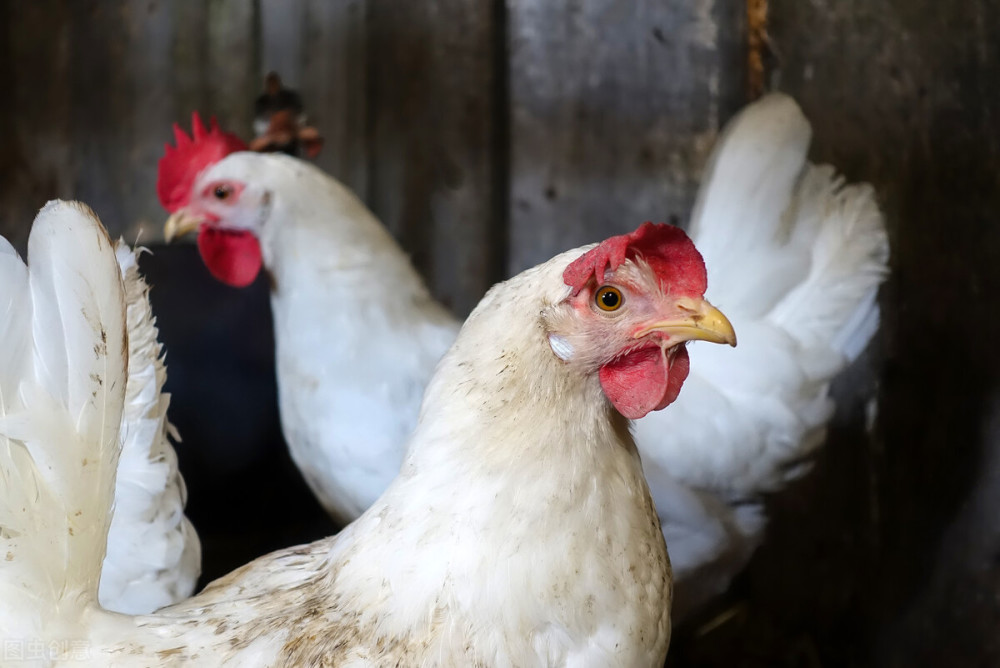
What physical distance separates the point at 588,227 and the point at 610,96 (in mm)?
387

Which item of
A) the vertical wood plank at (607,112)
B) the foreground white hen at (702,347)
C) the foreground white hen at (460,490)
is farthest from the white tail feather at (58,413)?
the vertical wood plank at (607,112)

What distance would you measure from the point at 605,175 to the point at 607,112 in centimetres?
18

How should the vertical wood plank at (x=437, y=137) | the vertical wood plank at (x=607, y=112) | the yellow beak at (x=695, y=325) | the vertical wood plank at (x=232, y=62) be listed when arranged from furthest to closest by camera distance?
the vertical wood plank at (x=232, y=62) → the vertical wood plank at (x=437, y=137) → the vertical wood plank at (x=607, y=112) → the yellow beak at (x=695, y=325)

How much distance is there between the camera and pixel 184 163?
2234mm

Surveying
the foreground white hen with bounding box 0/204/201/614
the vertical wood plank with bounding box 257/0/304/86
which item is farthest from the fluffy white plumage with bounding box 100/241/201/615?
the vertical wood plank with bounding box 257/0/304/86

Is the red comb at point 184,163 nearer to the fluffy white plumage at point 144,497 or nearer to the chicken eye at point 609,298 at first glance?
the fluffy white plumage at point 144,497

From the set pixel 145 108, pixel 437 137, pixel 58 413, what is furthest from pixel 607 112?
pixel 58 413

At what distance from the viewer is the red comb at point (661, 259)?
1072 mm

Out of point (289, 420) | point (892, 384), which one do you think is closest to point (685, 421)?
point (892, 384)

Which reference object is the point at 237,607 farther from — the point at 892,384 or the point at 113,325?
the point at 892,384

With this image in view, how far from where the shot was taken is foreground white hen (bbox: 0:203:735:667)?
1079 mm

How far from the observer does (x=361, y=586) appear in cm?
112

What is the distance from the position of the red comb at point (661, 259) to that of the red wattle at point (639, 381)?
0.29ft

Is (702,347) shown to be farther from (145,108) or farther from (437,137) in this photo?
(145,108)
